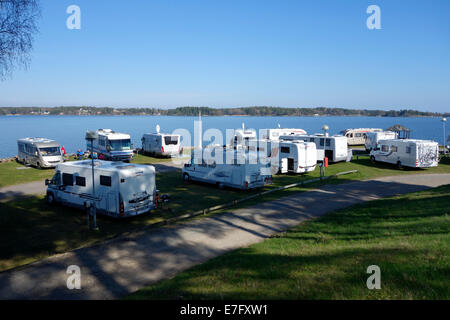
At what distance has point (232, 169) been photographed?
61.9ft

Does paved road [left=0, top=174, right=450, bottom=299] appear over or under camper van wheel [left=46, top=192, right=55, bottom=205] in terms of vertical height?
under

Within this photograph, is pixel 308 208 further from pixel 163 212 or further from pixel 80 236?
pixel 80 236

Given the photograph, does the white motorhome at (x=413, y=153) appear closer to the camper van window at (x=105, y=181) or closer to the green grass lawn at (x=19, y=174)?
the camper van window at (x=105, y=181)

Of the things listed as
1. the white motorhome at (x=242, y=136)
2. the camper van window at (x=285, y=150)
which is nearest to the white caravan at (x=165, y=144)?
the white motorhome at (x=242, y=136)

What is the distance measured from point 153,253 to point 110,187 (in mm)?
4227

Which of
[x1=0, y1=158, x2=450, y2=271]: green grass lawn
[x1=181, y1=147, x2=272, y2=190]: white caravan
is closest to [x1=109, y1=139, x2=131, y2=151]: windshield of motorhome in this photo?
[x1=0, y1=158, x2=450, y2=271]: green grass lawn

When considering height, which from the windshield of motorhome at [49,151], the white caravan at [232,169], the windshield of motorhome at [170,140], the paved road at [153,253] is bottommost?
the paved road at [153,253]

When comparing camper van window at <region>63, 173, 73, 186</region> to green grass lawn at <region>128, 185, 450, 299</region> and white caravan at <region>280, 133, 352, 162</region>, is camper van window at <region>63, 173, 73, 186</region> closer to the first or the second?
green grass lawn at <region>128, 185, 450, 299</region>

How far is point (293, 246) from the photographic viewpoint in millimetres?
9586

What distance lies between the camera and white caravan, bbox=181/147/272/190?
723 inches

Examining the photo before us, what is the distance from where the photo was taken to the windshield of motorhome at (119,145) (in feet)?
97.3

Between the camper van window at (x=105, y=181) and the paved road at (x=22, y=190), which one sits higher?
the camper van window at (x=105, y=181)

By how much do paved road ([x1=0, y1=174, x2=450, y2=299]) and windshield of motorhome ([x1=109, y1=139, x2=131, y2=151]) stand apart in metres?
18.4

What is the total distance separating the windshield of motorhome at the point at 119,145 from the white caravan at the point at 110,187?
14.8 metres
